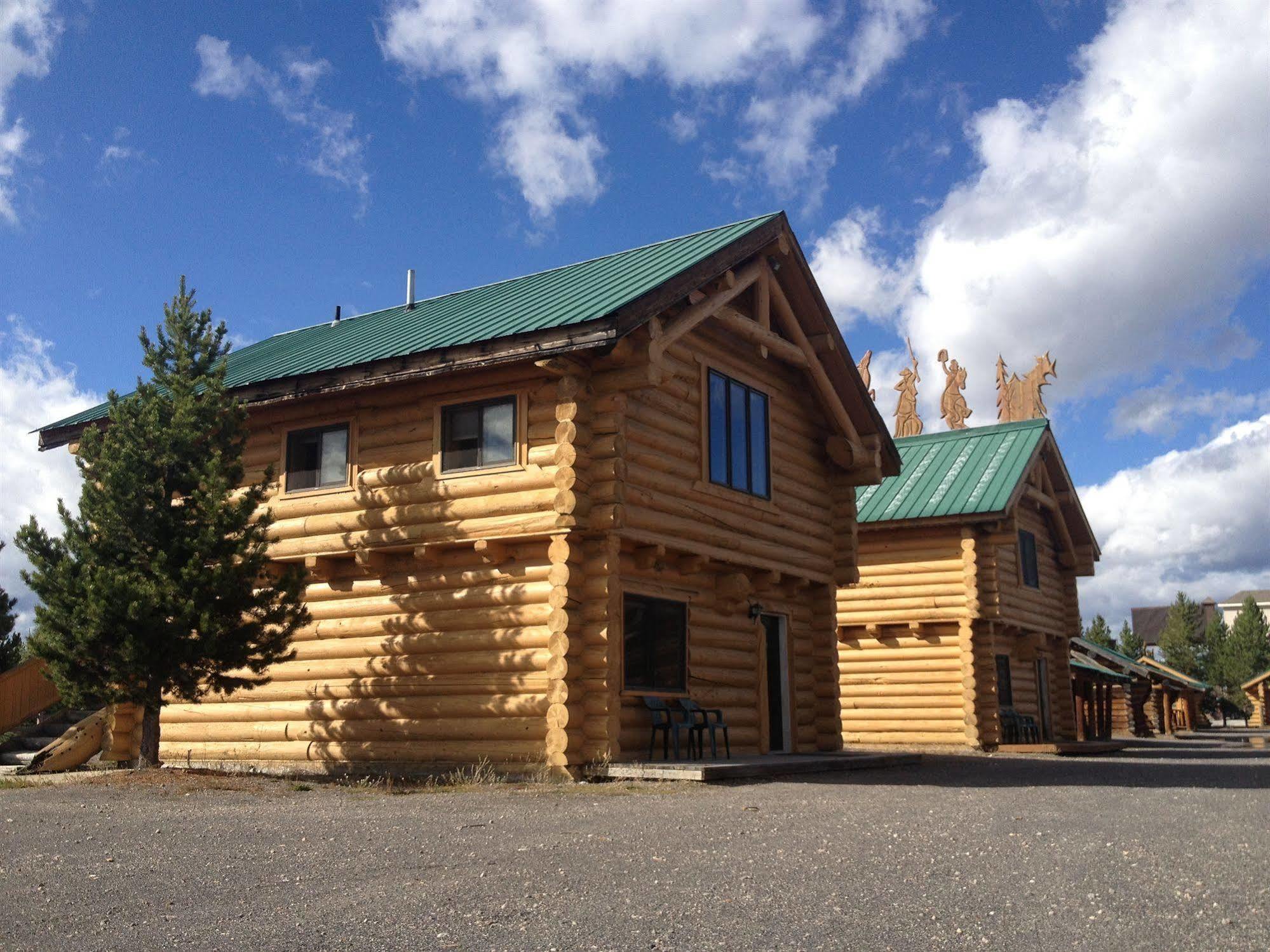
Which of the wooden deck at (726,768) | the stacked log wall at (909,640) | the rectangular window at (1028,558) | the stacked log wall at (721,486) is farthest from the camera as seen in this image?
the rectangular window at (1028,558)

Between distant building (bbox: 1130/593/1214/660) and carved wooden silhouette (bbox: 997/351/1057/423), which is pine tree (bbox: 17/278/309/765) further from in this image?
distant building (bbox: 1130/593/1214/660)

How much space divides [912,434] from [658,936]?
96.9 ft

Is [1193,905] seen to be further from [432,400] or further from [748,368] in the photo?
[748,368]

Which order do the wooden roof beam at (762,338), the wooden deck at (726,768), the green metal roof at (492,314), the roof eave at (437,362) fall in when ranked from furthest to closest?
the wooden roof beam at (762,338)
the green metal roof at (492,314)
the roof eave at (437,362)
the wooden deck at (726,768)

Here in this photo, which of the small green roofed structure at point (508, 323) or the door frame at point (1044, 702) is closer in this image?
the small green roofed structure at point (508, 323)

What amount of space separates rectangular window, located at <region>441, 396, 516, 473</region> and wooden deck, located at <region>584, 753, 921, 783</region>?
421cm

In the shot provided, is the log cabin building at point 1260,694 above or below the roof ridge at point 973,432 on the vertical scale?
below

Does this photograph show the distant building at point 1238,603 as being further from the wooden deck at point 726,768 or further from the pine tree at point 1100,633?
the wooden deck at point 726,768

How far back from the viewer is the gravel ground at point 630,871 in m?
5.63

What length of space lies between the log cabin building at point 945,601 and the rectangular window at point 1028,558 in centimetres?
9

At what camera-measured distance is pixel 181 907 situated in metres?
6.19

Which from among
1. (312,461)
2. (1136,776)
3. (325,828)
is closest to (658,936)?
(325,828)

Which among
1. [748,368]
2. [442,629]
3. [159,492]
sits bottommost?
[442,629]

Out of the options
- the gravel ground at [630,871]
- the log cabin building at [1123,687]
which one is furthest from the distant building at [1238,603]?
the gravel ground at [630,871]
